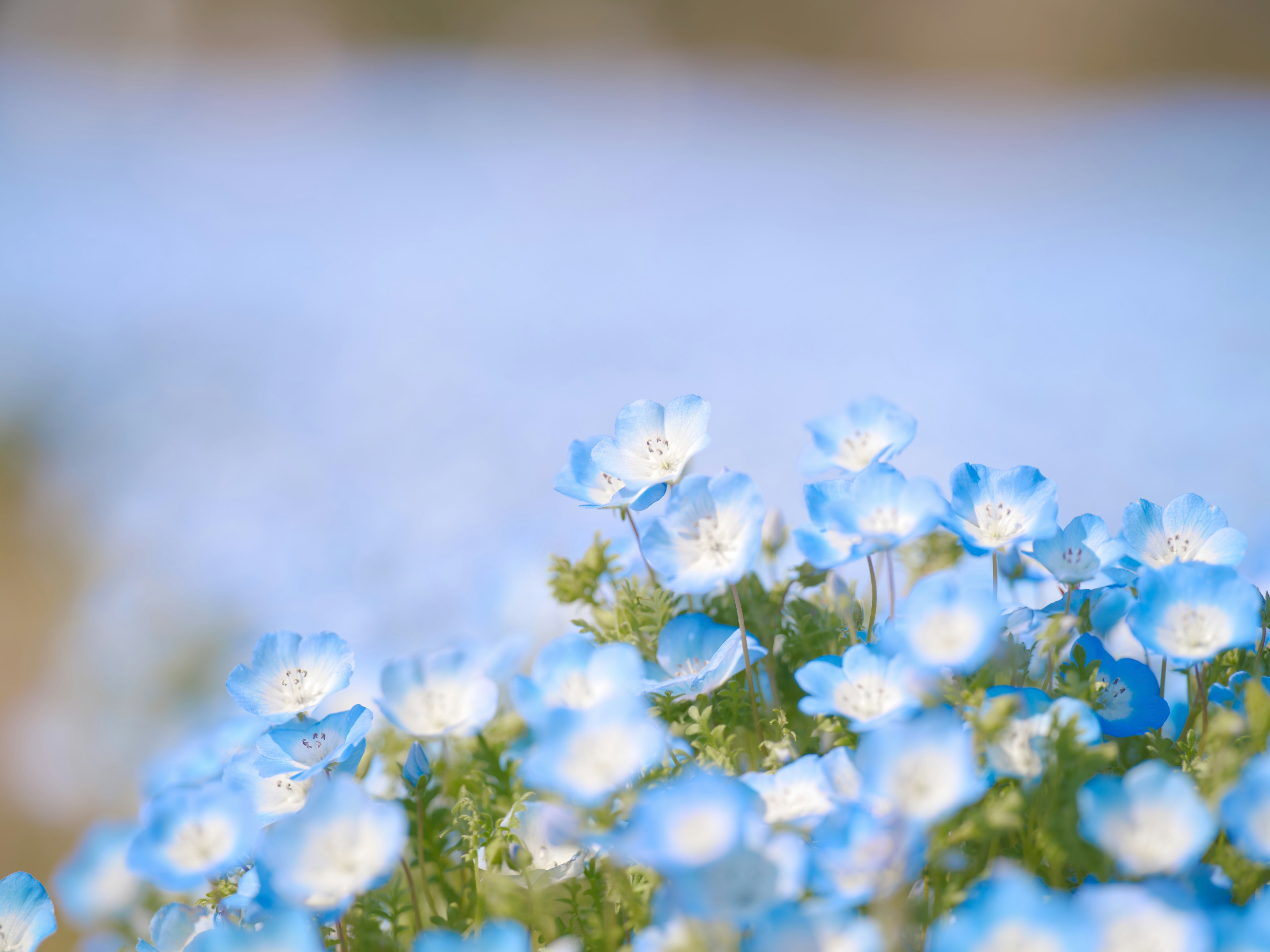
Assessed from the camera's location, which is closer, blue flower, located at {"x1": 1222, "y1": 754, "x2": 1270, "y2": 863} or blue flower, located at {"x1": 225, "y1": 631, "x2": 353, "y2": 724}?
blue flower, located at {"x1": 1222, "y1": 754, "x2": 1270, "y2": 863}

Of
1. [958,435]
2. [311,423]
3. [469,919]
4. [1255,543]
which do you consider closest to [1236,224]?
[958,435]

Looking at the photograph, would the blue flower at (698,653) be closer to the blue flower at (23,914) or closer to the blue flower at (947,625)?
the blue flower at (947,625)

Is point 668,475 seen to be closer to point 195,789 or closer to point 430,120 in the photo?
point 195,789

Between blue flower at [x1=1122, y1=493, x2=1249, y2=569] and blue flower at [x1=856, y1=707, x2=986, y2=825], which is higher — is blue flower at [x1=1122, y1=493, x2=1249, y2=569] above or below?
above

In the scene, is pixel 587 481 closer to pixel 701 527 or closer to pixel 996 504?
pixel 701 527

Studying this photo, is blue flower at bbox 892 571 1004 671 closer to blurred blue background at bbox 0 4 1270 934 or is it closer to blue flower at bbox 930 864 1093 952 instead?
blue flower at bbox 930 864 1093 952

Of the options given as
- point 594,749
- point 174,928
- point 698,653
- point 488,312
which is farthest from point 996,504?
point 488,312

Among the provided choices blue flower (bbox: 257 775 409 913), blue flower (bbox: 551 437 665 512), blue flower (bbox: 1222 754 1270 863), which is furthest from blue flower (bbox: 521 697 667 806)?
blue flower (bbox: 1222 754 1270 863)
